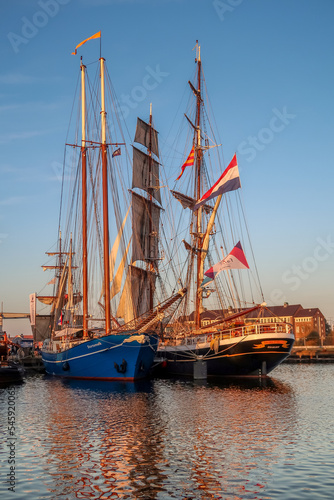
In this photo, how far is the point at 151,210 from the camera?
83000 millimetres

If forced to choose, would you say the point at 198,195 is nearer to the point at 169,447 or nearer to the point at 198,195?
the point at 198,195

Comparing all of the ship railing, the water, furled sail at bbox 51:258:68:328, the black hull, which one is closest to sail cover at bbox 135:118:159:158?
furled sail at bbox 51:258:68:328

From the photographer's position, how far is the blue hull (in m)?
49.3

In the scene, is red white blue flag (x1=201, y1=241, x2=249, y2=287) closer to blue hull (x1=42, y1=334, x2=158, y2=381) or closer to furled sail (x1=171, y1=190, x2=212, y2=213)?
blue hull (x1=42, y1=334, x2=158, y2=381)

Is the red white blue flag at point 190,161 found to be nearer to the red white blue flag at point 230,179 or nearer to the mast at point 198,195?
the mast at point 198,195

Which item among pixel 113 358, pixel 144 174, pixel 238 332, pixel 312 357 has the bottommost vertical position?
pixel 312 357

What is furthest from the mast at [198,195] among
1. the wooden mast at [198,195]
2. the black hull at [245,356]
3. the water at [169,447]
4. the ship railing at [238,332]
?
the water at [169,447]

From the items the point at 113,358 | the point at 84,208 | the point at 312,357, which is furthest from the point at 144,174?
the point at 312,357

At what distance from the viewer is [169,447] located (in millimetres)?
21828

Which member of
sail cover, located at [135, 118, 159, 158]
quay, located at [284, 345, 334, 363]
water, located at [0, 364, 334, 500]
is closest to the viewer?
water, located at [0, 364, 334, 500]

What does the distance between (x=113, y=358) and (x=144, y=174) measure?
131 ft

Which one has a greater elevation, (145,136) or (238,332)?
(145,136)

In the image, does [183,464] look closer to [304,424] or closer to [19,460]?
[19,460]

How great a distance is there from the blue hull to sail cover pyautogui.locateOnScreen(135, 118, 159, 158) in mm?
41613
